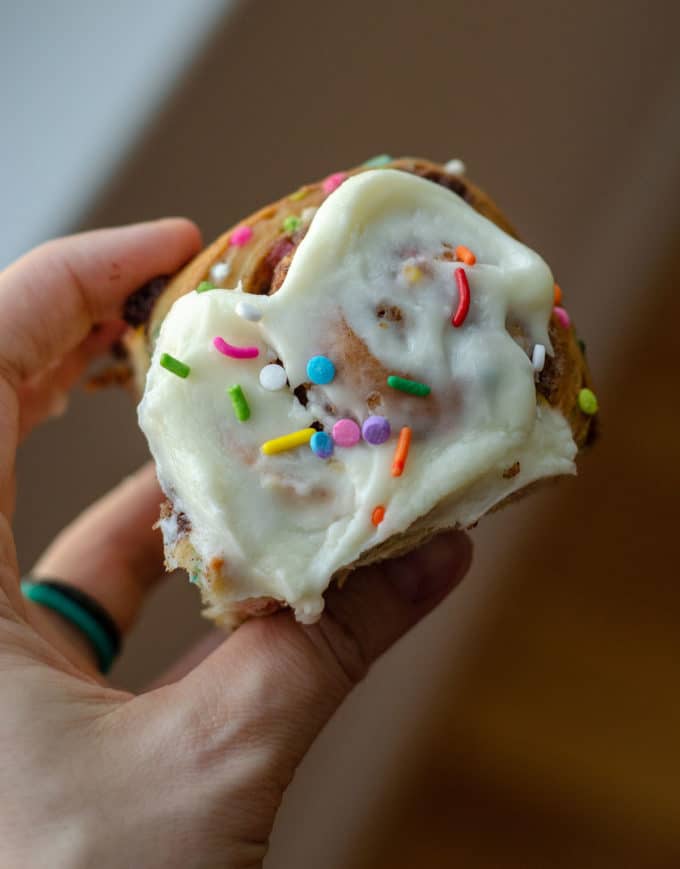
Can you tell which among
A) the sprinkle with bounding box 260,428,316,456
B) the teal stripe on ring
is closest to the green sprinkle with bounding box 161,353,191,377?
the sprinkle with bounding box 260,428,316,456

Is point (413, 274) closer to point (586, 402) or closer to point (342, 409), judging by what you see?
point (342, 409)

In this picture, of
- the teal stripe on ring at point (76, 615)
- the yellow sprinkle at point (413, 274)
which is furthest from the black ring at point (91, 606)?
the yellow sprinkle at point (413, 274)

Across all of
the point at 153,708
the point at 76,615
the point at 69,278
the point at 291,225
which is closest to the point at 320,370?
the point at 291,225

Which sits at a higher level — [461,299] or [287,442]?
[461,299]

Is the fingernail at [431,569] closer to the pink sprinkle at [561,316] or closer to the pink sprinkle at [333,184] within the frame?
the pink sprinkle at [561,316]

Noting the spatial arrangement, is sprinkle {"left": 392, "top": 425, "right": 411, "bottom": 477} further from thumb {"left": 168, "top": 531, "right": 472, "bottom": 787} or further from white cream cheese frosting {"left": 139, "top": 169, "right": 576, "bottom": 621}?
thumb {"left": 168, "top": 531, "right": 472, "bottom": 787}

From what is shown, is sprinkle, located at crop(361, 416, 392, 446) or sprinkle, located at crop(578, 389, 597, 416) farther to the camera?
sprinkle, located at crop(578, 389, 597, 416)
